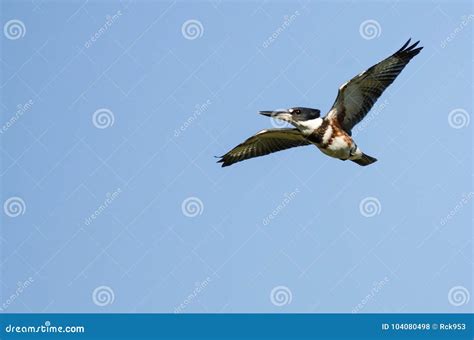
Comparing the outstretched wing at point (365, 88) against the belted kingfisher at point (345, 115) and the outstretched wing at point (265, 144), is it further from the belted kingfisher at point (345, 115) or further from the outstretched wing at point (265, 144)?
the outstretched wing at point (265, 144)

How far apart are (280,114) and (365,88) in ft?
4.11

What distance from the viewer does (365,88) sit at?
13.2 meters

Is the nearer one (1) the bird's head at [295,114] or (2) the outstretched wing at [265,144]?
(1) the bird's head at [295,114]

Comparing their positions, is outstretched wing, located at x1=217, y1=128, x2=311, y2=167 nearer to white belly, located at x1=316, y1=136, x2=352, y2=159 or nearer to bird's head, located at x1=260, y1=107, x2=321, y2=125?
bird's head, located at x1=260, y1=107, x2=321, y2=125

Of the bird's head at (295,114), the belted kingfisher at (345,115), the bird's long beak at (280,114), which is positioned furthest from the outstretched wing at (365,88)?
the bird's long beak at (280,114)

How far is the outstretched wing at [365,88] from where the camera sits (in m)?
13.0

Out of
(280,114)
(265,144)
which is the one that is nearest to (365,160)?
(280,114)

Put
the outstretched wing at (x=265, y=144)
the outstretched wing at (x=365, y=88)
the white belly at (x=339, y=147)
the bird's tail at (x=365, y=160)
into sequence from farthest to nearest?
the outstretched wing at (x=265, y=144), the bird's tail at (x=365, y=160), the outstretched wing at (x=365, y=88), the white belly at (x=339, y=147)

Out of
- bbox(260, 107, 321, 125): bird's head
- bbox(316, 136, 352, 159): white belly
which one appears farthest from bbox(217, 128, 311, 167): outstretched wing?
bbox(316, 136, 352, 159): white belly

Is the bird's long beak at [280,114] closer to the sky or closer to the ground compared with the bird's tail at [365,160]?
closer to the ground

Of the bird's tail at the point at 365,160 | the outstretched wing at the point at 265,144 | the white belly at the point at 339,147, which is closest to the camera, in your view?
the white belly at the point at 339,147

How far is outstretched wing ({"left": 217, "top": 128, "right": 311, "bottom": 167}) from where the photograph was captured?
44.1ft

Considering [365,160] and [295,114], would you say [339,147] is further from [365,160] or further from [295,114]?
[295,114]
